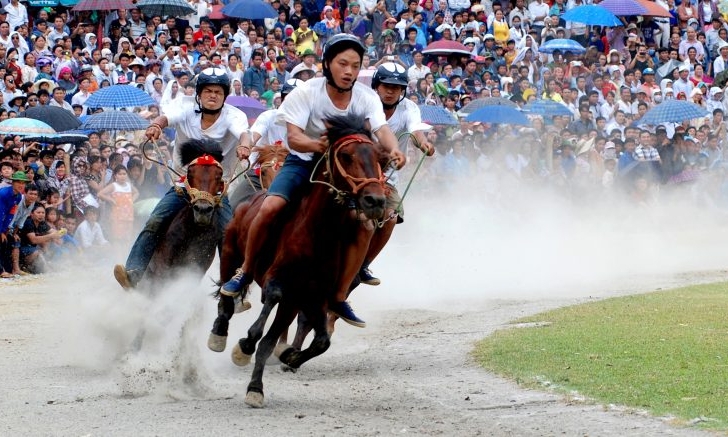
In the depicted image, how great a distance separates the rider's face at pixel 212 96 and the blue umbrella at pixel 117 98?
929cm

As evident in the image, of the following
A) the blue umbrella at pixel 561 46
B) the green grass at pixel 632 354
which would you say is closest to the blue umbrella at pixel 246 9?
the blue umbrella at pixel 561 46

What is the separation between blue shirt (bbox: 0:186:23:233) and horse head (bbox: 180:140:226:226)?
7587mm

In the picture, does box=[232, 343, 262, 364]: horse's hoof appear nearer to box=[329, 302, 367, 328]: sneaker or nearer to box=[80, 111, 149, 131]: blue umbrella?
box=[329, 302, 367, 328]: sneaker

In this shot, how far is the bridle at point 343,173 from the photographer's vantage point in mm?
8961

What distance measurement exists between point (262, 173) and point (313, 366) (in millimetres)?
1974

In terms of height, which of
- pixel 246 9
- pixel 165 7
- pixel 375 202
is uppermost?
pixel 246 9

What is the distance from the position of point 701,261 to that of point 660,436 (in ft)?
45.0

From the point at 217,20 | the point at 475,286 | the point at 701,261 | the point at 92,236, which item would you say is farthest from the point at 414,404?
the point at 217,20

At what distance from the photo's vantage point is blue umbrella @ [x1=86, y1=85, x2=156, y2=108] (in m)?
20.9

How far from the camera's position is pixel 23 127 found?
19109 mm

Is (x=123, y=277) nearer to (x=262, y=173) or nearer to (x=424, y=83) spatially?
(x=262, y=173)

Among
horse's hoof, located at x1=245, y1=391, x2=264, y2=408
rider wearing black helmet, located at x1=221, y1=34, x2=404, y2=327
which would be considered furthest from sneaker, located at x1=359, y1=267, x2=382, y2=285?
horse's hoof, located at x1=245, y1=391, x2=264, y2=408

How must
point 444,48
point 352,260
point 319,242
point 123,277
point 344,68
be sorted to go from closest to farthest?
point 319,242
point 352,260
point 344,68
point 123,277
point 444,48

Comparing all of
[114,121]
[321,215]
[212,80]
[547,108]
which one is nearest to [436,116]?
[547,108]
